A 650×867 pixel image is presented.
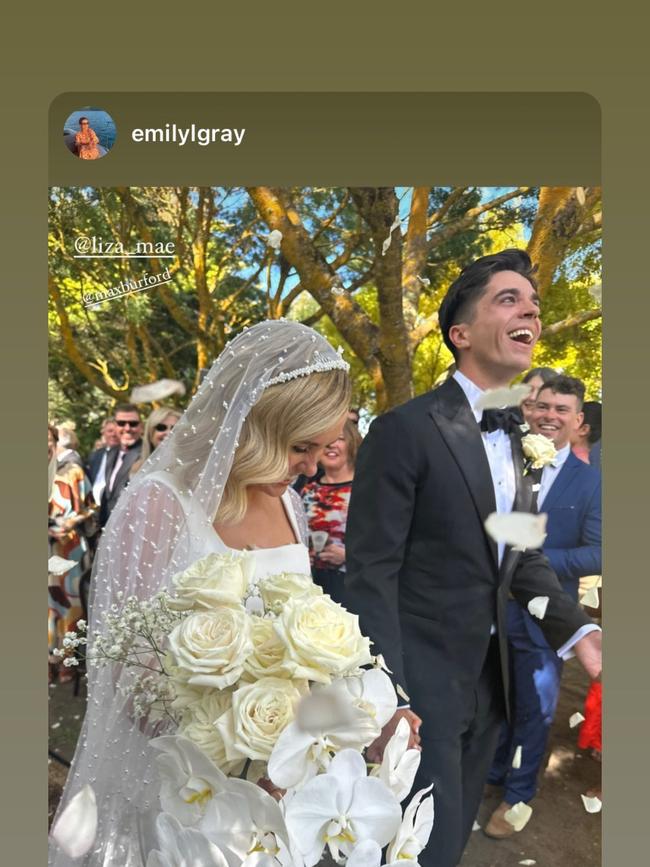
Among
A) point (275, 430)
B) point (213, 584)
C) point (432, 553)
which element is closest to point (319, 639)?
point (213, 584)

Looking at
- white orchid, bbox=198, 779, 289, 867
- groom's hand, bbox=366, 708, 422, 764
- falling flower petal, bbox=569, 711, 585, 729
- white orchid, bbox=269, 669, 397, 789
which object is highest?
white orchid, bbox=269, 669, 397, 789

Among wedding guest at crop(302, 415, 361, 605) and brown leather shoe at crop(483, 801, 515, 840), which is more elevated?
wedding guest at crop(302, 415, 361, 605)

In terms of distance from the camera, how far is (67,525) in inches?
103

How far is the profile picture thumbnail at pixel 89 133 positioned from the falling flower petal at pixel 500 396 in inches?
52.6

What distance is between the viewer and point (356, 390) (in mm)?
2396

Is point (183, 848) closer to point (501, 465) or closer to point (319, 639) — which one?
point (319, 639)

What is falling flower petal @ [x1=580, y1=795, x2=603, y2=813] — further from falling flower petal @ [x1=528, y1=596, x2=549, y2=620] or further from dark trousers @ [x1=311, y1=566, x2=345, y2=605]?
dark trousers @ [x1=311, y1=566, x2=345, y2=605]

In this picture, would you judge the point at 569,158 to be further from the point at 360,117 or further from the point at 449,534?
the point at 449,534

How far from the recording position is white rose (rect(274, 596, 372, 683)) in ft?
3.90

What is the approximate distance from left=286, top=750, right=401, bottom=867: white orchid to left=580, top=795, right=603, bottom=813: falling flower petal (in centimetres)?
145

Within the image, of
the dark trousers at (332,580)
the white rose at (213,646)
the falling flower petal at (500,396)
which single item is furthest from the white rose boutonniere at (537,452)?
the white rose at (213,646)

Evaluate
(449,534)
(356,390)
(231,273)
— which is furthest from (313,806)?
(231,273)

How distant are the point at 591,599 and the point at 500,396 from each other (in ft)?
2.23

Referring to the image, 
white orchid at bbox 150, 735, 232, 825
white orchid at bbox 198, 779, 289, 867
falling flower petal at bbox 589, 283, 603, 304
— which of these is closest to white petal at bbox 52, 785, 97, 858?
white orchid at bbox 150, 735, 232, 825
